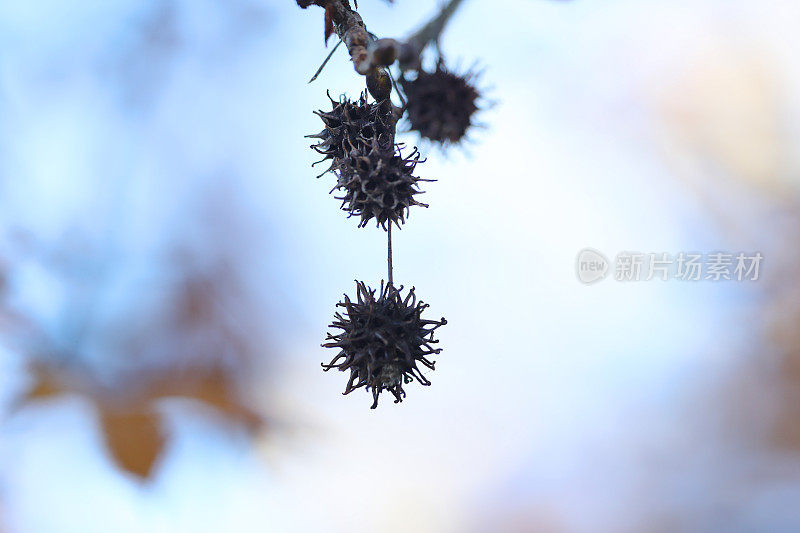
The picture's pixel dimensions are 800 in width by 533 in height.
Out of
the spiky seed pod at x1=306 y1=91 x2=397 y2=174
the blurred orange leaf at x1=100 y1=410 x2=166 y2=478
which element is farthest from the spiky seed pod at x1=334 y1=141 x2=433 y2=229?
the blurred orange leaf at x1=100 y1=410 x2=166 y2=478

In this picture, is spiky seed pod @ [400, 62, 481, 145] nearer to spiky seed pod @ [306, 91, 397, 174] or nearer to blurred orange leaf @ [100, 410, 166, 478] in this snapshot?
spiky seed pod @ [306, 91, 397, 174]

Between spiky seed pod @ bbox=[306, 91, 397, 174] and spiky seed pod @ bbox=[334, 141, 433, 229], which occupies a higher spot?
spiky seed pod @ bbox=[306, 91, 397, 174]

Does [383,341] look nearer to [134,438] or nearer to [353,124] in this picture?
[353,124]

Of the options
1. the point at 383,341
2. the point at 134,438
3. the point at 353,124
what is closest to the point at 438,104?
the point at 353,124

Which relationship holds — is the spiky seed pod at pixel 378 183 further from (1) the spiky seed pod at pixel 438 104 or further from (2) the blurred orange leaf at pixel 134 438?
(2) the blurred orange leaf at pixel 134 438

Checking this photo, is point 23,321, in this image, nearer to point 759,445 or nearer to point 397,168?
point 397,168

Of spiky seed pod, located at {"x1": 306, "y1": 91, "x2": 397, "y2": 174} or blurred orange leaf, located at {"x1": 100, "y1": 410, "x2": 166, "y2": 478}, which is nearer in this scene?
spiky seed pod, located at {"x1": 306, "y1": 91, "x2": 397, "y2": 174}
